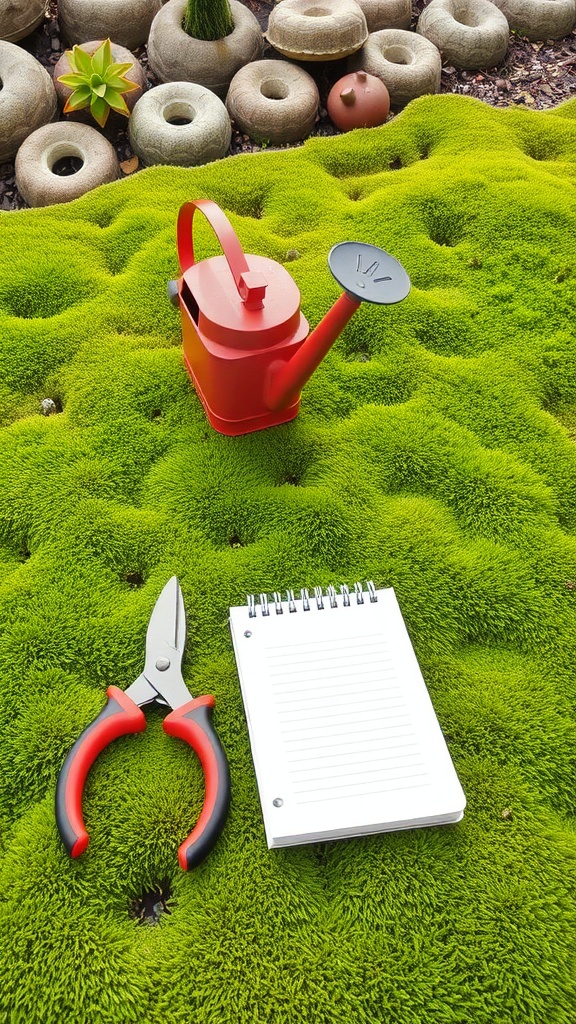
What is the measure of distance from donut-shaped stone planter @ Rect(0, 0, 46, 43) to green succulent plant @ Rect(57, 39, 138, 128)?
1.10 ft

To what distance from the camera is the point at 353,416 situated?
141 centimetres

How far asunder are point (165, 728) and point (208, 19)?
2.12 m

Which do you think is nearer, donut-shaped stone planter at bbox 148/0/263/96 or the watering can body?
the watering can body

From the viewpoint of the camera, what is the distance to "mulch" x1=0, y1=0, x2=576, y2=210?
2.10 m

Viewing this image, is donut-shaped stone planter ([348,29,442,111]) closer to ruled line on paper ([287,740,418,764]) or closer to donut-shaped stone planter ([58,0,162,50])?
donut-shaped stone planter ([58,0,162,50])

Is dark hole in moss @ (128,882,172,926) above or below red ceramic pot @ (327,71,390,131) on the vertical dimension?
below

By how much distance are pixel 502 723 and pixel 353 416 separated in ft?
2.21

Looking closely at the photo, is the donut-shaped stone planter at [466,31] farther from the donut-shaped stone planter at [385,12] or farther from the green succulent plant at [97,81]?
the green succulent plant at [97,81]

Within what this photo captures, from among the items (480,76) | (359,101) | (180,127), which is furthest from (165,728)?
(480,76)

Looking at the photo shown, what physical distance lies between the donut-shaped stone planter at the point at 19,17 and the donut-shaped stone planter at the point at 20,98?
0.14m

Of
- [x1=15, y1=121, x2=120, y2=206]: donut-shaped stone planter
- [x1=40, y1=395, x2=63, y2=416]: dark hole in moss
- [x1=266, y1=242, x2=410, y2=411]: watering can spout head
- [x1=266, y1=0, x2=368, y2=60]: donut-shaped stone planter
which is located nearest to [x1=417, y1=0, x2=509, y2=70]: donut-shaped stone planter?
[x1=266, y1=0, x2=368, y2=60]: donut-shaped stone planter

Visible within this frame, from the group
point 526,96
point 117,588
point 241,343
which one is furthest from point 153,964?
point 526,96

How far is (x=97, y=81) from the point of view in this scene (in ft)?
6.14

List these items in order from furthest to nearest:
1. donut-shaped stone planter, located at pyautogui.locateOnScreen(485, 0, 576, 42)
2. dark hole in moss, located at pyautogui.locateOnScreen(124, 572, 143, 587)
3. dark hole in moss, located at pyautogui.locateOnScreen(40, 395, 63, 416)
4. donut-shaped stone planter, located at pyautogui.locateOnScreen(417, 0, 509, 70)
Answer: donut-shaped stone planter, located at pyautogui.locateOnScreen(485, 0, 576, 42) → donut-shaped stone planter, located at pyautogui.locateOnScreen(417, 0, 509, 70) → dark hole in moss, located at pyautogui.locateOnScreen(40, 395, 63, 416) → dark hole in moss, located at pyautogui.locateOnScreen(124, 572, 143, 587)
